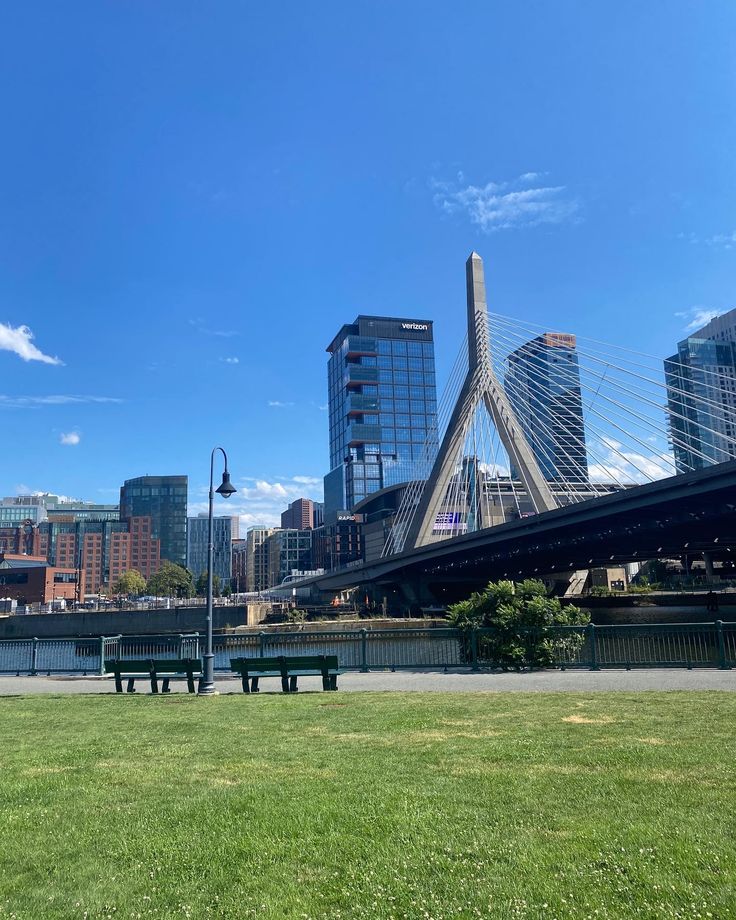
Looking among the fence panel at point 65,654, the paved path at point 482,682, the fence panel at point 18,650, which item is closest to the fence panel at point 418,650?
the paved path at point 482,682

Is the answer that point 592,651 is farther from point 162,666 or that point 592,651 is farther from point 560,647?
point 162,666

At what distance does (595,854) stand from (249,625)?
8092cm

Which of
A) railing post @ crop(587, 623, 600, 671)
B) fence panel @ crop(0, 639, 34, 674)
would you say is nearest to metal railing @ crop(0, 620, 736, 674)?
railing post @ crop(587, 623, 600, 671)

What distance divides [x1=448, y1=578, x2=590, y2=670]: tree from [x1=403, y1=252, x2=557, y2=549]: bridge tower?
116ft

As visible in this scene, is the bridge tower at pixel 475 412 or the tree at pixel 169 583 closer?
the bridge tower at pixel 475 412

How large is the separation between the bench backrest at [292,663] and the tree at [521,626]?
684 cm

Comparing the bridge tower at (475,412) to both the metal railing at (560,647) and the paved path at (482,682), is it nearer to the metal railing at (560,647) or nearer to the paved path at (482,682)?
the metal railing at (560,647)

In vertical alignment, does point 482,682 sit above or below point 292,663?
below

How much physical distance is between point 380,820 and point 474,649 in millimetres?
16910

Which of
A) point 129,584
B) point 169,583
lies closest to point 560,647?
point 129,584

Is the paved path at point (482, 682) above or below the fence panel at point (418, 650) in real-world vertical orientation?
below

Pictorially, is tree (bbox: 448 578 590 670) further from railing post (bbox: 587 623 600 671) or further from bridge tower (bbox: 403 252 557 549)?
bridge tower (bbox: 403 252 557 549)

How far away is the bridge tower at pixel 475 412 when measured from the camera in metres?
59.8

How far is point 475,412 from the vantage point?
64812mm
